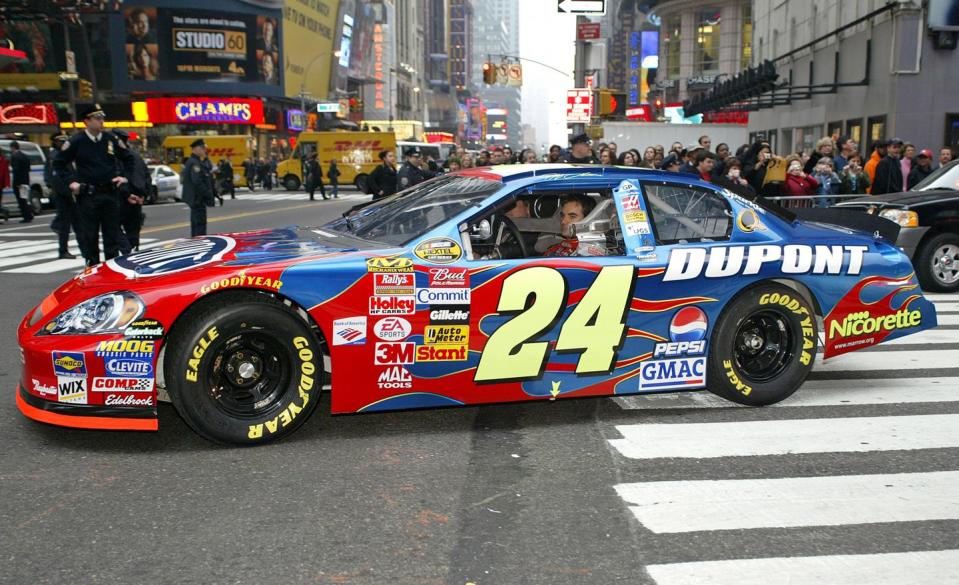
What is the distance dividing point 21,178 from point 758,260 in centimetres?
1988

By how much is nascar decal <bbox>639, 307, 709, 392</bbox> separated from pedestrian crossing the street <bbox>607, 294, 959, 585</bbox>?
26 cm

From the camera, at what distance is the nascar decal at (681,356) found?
17.7ft

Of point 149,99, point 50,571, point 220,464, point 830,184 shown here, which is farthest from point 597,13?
point 149,99

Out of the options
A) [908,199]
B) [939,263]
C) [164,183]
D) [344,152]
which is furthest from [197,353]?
[344,152]

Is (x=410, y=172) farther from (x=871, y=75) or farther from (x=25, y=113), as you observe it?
(x=25, y=113)

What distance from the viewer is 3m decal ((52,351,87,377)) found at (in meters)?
4.50

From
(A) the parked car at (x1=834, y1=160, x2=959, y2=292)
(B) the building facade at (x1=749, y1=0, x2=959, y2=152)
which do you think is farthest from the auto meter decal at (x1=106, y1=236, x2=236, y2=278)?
(B) the building facade at (x1=749, y1=0, x2=959, y2=152)

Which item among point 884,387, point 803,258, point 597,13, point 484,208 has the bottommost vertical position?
point 884,387

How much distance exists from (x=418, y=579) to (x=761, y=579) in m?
1.29

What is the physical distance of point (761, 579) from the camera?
3430 millimetres

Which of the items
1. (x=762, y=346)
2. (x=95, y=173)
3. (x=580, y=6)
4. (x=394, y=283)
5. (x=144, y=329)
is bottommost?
(x=762, y=346)

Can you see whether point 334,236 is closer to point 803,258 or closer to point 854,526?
point 803,258

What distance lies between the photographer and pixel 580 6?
18969 mm

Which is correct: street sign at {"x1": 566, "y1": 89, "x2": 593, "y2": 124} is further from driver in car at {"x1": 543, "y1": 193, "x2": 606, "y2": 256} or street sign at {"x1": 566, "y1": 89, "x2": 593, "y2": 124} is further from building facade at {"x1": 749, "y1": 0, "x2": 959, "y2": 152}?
driver in car at {"x1": 543, "y1": 193, "x2": 606, "y2": 256}
